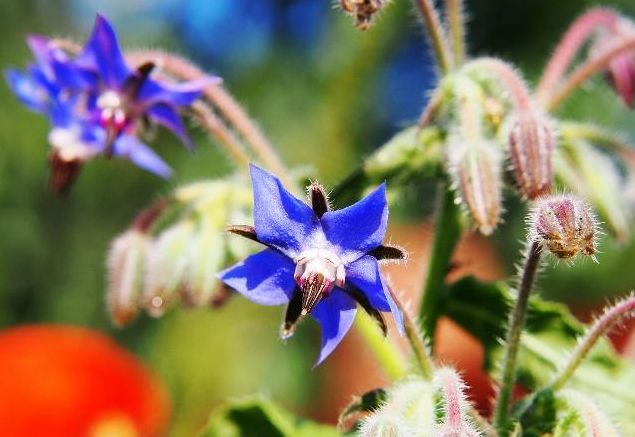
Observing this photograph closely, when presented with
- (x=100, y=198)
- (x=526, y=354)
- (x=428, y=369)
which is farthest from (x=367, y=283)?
(x=100, y=198)

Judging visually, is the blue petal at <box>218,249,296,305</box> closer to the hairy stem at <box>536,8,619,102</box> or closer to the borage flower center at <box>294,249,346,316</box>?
the borage flower center at <box>294,249,346,316</box>

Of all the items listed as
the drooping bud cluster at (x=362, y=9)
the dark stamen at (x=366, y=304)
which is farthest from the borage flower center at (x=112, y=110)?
the dark stamen at (x=366, y=304)

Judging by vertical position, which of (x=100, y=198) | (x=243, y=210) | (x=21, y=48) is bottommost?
(x=243, y=210)

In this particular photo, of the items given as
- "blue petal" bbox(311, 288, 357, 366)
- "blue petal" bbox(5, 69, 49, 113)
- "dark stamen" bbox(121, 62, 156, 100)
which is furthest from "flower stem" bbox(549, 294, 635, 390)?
"blue petal" bbox(5, 69, 49, 113)

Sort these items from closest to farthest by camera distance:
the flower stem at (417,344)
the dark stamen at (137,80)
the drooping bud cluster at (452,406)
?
the drooping bud cluster at (452,406), the flower stem at (417,344), the dark stamen at (137,80)

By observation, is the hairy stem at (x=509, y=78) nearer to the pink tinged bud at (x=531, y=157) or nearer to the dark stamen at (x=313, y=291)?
the pink tinged bud at (x=531, y=157)

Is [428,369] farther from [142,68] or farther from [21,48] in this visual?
[21,48]
